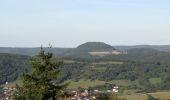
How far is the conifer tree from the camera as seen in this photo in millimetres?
29641

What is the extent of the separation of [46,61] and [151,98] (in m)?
161

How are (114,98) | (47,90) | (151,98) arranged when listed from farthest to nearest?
(151,98) < (114,98) < (47,90)

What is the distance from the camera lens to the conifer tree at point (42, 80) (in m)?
29.6

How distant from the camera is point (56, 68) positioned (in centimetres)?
3028

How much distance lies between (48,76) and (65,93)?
1515 millimetres

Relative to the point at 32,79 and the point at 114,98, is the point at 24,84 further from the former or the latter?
the point at 114,98

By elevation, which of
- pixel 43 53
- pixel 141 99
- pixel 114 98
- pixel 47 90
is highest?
pixel 43 53

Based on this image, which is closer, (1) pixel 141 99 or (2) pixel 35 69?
(2) pixel 35 69

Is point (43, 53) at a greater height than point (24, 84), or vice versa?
point (43, 53)

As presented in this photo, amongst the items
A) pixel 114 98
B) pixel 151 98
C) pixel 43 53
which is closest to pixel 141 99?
pixel 151 98

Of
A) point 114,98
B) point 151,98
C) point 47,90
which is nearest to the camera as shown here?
point 47,90

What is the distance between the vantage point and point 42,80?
29.9 metres

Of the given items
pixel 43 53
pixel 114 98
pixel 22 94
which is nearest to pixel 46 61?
pixel 43 53

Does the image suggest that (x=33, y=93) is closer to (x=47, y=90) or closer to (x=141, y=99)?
(x=47, y=90)
